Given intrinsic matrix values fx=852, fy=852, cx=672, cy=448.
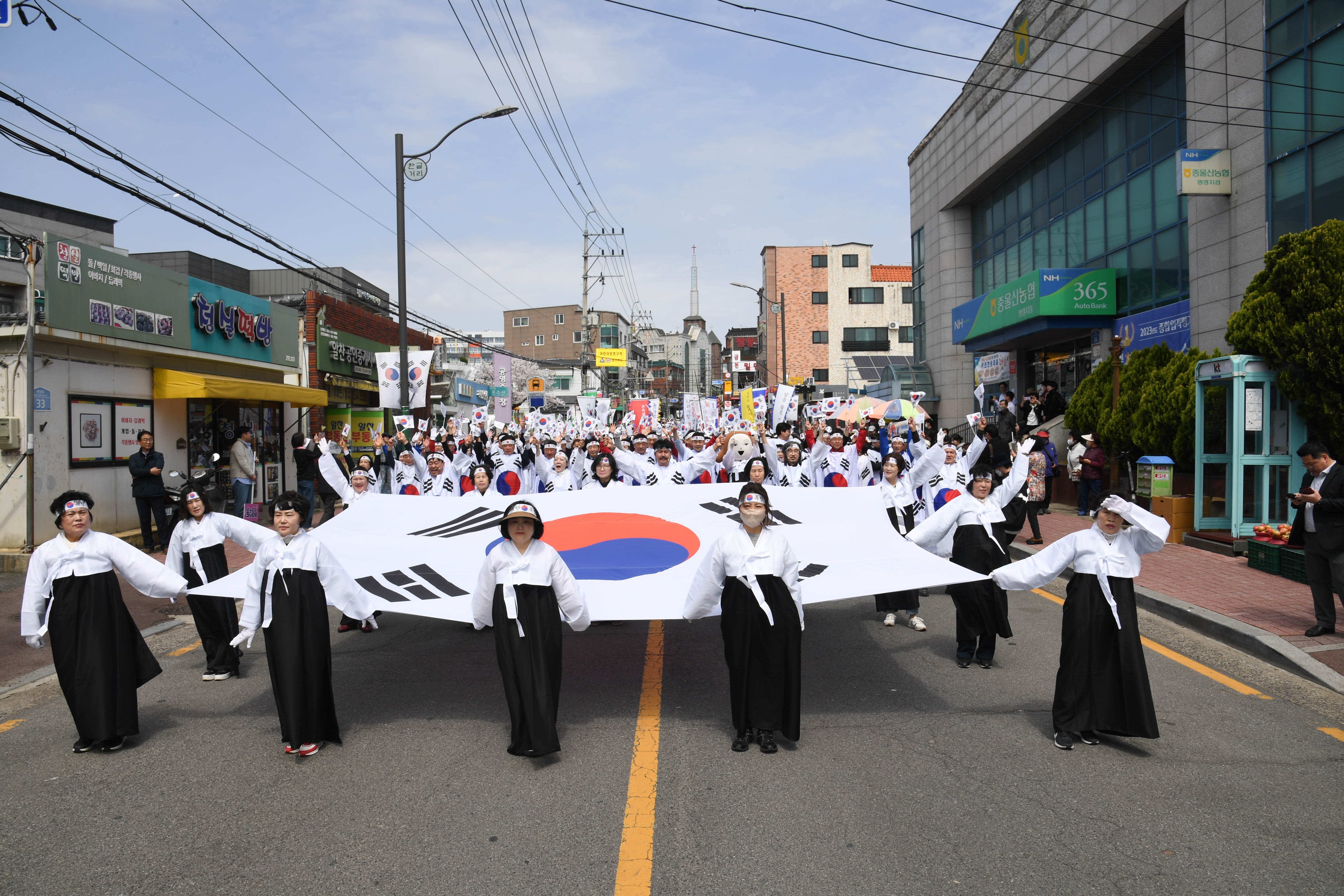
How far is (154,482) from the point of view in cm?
1252

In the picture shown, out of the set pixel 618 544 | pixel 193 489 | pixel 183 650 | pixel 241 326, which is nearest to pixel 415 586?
pixel 618 544

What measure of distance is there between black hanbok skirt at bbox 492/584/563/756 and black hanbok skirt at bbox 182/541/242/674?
3.29m

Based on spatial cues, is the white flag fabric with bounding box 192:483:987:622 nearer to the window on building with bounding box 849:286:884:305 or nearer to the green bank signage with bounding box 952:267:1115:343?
the green bank signage with bounding box 952:267:1115:343

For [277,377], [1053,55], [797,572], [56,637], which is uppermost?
[1053,55]

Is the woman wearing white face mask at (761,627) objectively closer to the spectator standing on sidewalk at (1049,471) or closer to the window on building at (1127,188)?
the spectator standing on sidewalk at (1049,471)

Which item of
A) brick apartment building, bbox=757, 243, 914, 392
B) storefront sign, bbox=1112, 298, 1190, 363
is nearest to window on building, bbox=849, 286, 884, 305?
brick apartment building, bbox=757, 243, 914, 392

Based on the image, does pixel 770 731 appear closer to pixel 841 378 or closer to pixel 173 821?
pixel 173 821

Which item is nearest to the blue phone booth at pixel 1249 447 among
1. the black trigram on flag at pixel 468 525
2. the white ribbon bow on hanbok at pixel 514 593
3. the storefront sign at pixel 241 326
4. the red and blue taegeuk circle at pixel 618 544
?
the red and blue taegeuk circle at pixel 618 544

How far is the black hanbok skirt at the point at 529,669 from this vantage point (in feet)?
15.8

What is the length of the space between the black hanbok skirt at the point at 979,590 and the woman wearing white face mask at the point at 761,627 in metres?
2.08

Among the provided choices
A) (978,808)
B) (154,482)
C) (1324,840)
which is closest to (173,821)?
(978,808)

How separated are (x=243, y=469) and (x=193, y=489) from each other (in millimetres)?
8948

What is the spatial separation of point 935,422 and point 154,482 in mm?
27084

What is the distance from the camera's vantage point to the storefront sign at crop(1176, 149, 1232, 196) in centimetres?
1748
